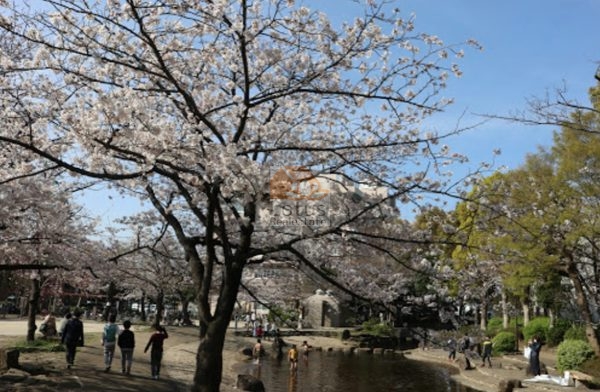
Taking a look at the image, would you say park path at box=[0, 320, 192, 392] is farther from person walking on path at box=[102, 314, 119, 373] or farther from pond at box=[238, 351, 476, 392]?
pond at box=[238, 351, 476, 392]

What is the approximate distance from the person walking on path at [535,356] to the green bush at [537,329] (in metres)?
11.3

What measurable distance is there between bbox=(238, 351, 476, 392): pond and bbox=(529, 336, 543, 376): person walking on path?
7.99 feet

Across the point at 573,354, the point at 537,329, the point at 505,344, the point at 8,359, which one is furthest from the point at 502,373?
the point at 8,359

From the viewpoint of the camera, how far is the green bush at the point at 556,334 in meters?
29.1

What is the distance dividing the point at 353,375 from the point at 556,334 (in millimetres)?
12715

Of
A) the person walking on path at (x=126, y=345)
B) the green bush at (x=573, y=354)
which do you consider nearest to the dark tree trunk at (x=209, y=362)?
the person walking on path at (x=126, y=345)

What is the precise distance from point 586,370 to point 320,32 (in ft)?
53.7

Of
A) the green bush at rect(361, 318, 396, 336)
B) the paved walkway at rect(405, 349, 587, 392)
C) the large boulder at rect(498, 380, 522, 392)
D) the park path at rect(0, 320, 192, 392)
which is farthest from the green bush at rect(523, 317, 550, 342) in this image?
→ the park path at rect(0, 320, 192, 392)

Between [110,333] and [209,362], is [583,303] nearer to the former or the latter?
[209,362]

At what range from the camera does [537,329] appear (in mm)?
30516

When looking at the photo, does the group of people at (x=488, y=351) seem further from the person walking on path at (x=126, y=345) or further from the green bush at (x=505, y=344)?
the person walking on path at (x=126, y=345)

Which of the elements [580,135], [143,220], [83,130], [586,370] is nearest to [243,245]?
[83,130]

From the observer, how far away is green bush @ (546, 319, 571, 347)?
95.4 ft

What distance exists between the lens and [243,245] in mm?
9570
